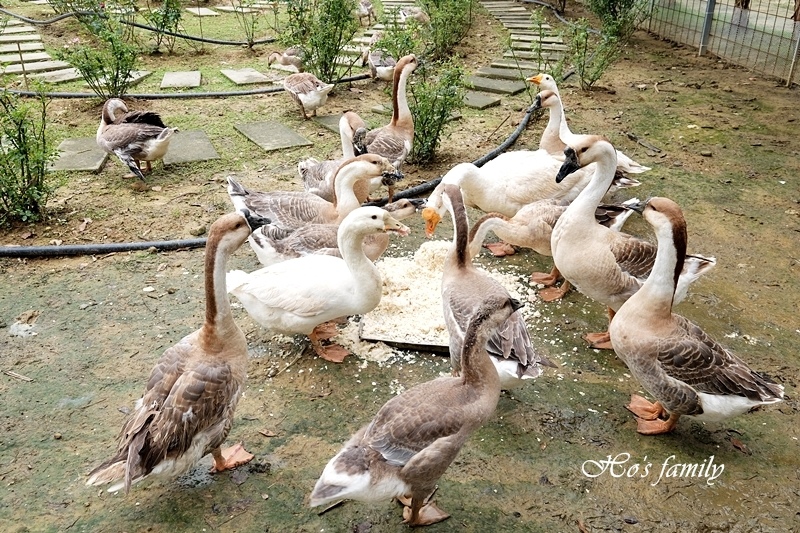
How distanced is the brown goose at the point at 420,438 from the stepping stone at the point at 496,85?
24.5 feet

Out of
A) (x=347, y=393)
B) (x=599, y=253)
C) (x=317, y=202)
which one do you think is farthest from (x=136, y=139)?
(x=599, y=253)

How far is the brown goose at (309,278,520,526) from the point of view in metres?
3.00

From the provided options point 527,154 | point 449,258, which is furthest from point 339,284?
point 527,154

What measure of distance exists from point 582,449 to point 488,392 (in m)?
0.93

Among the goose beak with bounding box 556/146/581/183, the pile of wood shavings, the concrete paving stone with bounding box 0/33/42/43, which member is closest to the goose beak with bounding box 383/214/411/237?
the pile of wood shavings

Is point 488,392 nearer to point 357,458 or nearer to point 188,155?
point 357,458

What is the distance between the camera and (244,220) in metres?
3.54

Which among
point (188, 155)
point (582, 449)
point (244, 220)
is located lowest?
point (582, 449)

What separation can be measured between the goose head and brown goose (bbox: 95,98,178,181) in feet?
15.0

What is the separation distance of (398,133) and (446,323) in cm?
344

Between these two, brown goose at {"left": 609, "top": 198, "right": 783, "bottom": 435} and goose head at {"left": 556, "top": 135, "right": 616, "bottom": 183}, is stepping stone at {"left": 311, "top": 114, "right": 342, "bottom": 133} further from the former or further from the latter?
brown goose at {"left": 609, "top": 198, "right": 783, "bottom": 435}

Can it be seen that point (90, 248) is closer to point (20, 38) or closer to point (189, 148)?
point (189, 148)

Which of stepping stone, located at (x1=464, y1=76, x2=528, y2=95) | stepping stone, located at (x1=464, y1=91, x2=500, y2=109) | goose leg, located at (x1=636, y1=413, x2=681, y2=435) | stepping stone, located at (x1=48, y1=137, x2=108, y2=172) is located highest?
stepping stone, located at (x1=464, y1=76, x2=528, y2=95)

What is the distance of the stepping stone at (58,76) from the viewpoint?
995 cm
